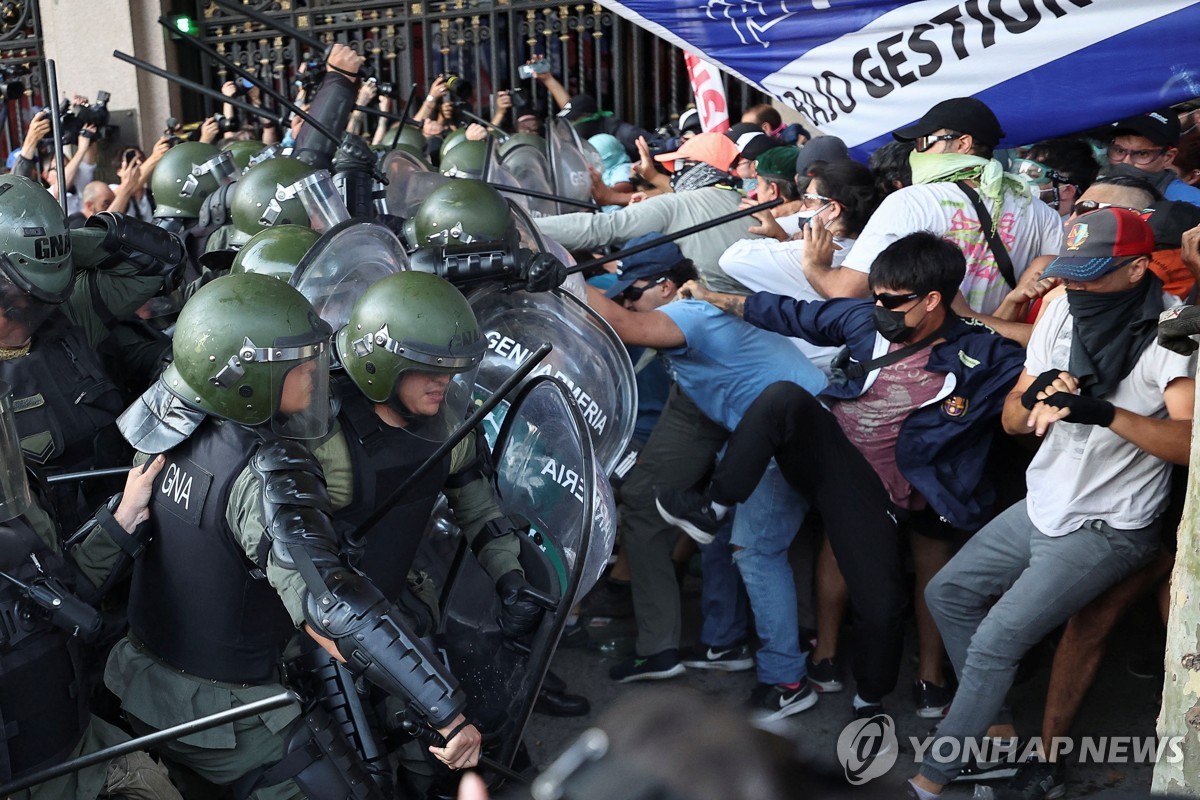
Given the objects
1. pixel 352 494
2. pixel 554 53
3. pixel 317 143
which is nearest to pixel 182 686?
pixel 352 494

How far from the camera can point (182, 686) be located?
9.66 ft

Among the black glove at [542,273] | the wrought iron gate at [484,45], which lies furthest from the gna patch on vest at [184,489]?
the wrought iron gate at [484,45]

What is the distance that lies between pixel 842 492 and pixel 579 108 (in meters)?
6.03

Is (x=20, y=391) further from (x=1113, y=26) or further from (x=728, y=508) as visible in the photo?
(x=1113, y=26)

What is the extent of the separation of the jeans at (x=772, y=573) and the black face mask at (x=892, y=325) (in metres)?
0.75

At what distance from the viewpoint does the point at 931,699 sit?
458cm

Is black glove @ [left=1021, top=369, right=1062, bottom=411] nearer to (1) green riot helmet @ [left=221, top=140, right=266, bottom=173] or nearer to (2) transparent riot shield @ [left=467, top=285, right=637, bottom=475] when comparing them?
(2) transparent riot shield @ [left=467, top=285, right=637, bottom=475]

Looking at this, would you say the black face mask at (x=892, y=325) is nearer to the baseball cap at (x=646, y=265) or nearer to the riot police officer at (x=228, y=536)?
the baseball cap at (x=646, y=265)

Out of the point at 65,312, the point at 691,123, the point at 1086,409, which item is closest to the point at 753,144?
the point at 691,123

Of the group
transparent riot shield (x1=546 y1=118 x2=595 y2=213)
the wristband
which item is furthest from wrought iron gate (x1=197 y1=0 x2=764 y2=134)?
the wristband

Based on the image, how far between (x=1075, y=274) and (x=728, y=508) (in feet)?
4.95

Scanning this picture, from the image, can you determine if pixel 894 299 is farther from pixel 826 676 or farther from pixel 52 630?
pixel 52 630

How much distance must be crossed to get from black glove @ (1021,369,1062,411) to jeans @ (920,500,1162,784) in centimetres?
47

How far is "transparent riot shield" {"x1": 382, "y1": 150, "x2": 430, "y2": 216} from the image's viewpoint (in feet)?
18.6
